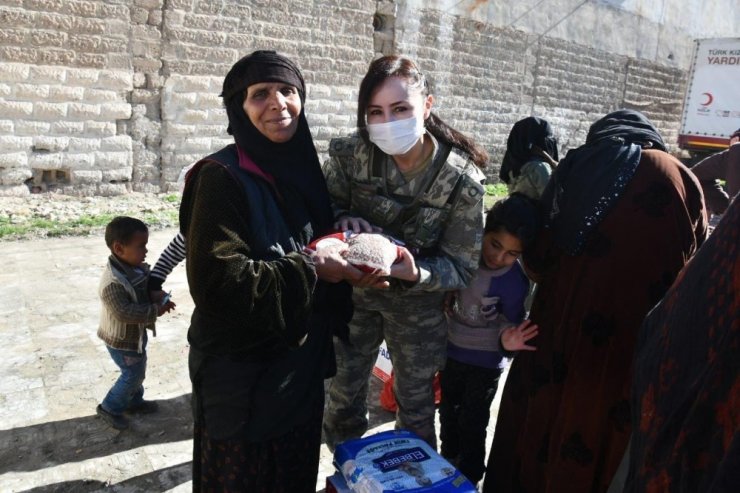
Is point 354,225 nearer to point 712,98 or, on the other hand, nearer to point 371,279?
point 371,279

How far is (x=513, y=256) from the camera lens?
7.20 feet

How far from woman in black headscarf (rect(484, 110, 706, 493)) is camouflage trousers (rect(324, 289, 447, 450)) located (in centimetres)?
41

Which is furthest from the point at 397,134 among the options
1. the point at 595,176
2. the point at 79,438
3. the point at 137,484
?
the point at 79,438

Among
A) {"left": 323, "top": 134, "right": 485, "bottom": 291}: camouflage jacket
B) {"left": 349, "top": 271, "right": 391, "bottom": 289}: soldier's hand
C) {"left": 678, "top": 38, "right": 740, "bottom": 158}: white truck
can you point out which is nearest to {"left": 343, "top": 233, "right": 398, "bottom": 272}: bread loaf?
Answer: {"left": 349, "top": 271, "right": 391, "bottom": 289}: soldier's hand

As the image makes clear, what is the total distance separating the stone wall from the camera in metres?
6.27

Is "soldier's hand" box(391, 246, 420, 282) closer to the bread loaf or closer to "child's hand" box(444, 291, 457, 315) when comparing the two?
the bread loaf

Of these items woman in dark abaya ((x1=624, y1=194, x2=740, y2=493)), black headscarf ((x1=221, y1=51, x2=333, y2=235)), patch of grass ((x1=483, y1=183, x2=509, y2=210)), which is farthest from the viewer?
patch of grass ((x1=483, y1=183, x2=509, y2=210))

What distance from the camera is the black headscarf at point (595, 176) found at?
5.72ft

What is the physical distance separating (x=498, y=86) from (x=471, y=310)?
9.29m

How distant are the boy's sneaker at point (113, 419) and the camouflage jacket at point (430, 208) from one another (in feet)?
4.99

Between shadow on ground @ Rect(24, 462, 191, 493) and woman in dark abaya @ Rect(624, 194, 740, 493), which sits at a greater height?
woman in dark abaya @ Rect(624, 194, 740, 493)

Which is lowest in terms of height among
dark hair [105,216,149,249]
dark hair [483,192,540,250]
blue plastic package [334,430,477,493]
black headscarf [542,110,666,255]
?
blue plastic package [334,430,477,493]

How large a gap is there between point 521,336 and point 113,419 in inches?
76.8

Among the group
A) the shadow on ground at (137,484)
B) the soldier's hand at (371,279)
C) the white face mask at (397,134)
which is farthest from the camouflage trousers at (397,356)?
the shadow on ground at (137,484)
